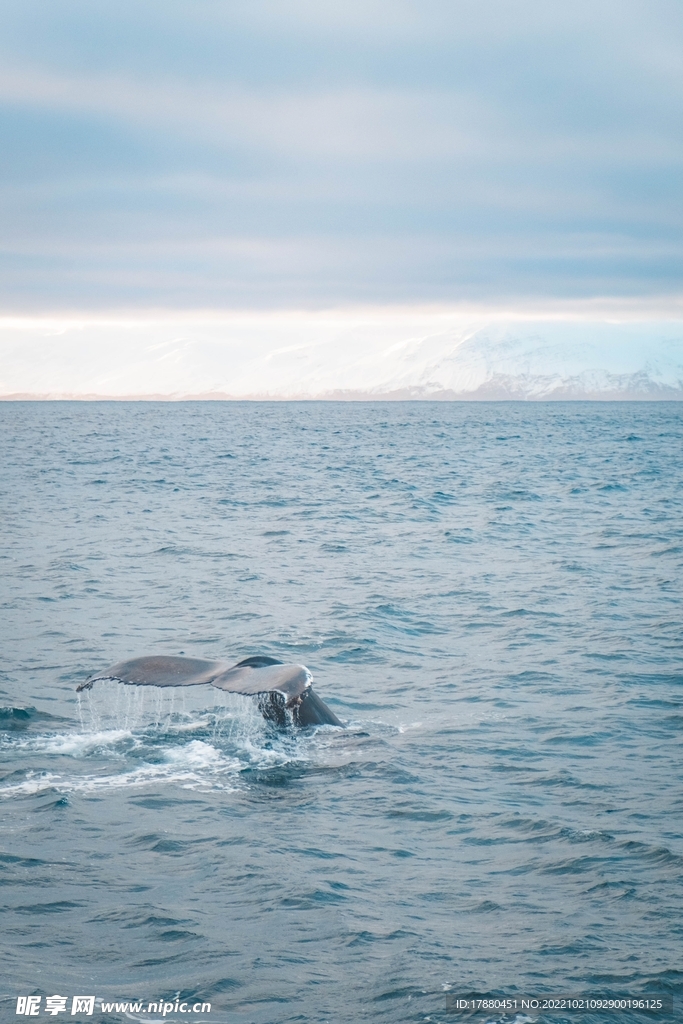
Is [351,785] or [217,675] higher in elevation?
[217,675]

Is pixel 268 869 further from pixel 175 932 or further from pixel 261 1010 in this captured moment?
pixel 261 1010

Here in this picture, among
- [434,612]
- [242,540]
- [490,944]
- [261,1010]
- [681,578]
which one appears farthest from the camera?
[242,540]

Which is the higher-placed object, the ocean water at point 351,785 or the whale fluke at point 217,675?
the whale fluke at point 217,675

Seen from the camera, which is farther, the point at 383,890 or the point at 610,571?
the point at 610,571

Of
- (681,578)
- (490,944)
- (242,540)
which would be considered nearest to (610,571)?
(681,578)

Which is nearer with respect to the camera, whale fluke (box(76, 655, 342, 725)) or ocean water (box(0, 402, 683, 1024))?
ocean water (box(0, 402, 683, 1024))

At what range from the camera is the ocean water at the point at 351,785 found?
6.90 meters

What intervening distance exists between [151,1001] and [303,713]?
4.98m

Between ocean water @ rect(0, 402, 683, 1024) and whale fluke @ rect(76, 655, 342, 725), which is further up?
whale fluke @ rect(76, 655, 342, 725)

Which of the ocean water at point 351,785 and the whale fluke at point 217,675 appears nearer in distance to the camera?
the ocean water at point 351,785

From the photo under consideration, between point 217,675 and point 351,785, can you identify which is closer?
point 217,675

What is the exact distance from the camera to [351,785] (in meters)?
9.92

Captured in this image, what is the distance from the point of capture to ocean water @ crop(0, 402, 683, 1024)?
22.6 feet

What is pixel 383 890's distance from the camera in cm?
795
